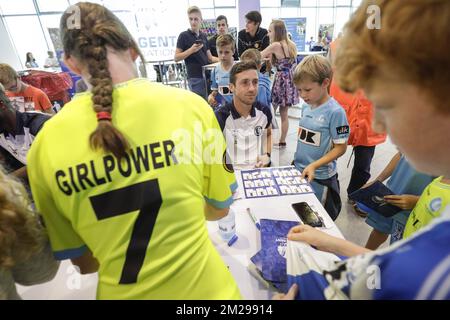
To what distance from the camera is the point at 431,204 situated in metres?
0.85

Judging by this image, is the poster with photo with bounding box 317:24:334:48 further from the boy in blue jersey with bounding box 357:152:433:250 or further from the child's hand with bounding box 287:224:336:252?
the child's hand with bounding box 287:224:336:252

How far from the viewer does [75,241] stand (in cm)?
70

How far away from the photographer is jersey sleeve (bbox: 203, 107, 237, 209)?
30.1 inches

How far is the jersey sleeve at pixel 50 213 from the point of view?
602 millimetres

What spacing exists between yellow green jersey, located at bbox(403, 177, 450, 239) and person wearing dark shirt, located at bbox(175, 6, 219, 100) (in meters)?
3.21

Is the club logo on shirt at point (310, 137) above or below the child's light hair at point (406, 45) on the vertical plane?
below

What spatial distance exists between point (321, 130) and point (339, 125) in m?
0.10

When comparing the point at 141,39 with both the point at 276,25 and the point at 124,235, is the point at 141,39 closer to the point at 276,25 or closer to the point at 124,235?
the point at 276,25

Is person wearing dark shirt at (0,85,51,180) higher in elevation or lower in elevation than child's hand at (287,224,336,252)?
higher

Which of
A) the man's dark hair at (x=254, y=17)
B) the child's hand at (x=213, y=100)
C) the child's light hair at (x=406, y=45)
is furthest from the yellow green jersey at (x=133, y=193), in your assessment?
the man's dark hair at (x=254, y=17)

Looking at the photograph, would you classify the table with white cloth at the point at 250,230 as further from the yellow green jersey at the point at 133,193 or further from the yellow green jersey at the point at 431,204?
the yellow green jersey at the point at 431,204

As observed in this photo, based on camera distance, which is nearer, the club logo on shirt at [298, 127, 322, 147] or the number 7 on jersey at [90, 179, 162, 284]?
the number 7 on jersey at [90, 179, 162, 284]

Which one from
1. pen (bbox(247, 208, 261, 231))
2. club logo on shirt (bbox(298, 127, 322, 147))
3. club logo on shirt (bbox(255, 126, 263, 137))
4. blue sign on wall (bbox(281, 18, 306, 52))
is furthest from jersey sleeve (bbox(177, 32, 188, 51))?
blue sign on wall (bbox(281, 18, 306, 52))

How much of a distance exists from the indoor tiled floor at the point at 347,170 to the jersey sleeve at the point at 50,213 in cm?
121
